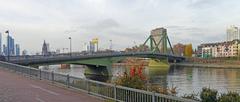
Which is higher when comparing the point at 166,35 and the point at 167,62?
the point at 166,35

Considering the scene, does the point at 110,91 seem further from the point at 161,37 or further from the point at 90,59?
the point at 161,37

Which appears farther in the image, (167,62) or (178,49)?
(178,49)

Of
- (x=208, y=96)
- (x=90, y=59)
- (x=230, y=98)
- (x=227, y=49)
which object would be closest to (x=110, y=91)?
(x=208, y=96)

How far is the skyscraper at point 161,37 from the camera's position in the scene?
13688 centimetres

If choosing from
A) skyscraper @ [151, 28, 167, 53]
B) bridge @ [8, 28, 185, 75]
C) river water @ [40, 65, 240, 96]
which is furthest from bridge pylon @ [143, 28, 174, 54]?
river water @ [40, 65, 240, 96]

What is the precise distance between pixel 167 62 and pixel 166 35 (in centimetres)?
2225

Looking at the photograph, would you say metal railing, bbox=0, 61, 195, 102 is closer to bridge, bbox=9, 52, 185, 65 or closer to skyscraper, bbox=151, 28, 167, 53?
bridge, bbox=9, 52, 185, 65

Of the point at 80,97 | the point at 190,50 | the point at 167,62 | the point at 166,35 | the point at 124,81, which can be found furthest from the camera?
the point at 190,50

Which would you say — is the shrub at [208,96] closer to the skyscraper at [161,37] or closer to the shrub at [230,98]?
the shrub at [230,98]

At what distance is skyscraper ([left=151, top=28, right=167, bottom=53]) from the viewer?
137 metres

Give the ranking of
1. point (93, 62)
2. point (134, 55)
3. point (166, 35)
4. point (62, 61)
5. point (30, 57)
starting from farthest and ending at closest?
1. point (166, 35)
2. point (134, 55)
3. point (93, 62)
4. point (62, 61)
5. point (30, 57)

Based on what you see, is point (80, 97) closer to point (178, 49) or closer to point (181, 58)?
point (181, 58)

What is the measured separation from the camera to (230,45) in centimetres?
18188

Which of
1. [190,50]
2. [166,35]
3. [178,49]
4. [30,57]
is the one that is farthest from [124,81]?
[178,49]
